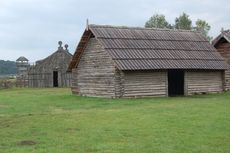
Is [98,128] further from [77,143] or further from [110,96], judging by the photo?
[110,96]

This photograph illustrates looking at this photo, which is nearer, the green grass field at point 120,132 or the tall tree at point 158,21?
the green grass field at point 120,132

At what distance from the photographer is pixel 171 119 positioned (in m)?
18.8

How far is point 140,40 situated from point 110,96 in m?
5.26

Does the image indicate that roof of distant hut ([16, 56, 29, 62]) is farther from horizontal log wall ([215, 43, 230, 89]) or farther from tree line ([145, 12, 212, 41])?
horizontal log wall ([215, 43, 230, 89])

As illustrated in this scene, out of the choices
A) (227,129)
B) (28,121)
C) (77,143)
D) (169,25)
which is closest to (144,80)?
(28,121)

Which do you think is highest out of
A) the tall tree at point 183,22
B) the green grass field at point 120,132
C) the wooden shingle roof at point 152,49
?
the tall tree at point 183,22

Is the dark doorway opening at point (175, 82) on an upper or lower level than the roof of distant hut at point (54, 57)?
lower

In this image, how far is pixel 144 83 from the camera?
1347 inches

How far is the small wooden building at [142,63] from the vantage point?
3353 centimetres

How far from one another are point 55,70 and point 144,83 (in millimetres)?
28598

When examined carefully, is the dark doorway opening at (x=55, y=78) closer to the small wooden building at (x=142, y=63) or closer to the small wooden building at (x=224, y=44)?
the small wooden building at (x=142, y=63)

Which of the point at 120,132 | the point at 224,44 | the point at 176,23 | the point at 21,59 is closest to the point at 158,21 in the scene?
the point at 176,23

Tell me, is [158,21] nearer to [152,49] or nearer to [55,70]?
[55,70]

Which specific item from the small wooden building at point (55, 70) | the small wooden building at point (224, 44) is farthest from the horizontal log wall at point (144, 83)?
the small wooden building at point (55, 70)
